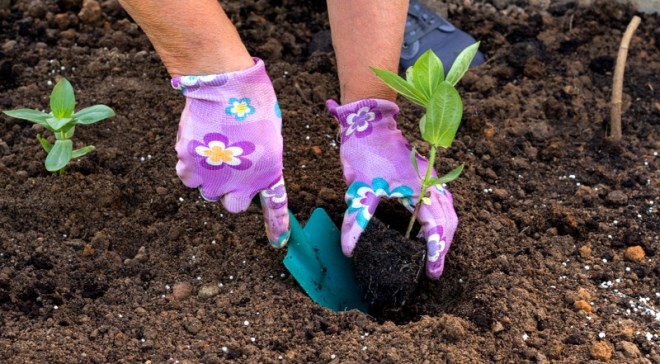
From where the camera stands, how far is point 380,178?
1.90 m

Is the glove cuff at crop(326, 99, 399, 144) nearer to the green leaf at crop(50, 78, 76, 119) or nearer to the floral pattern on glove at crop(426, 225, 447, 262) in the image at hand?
the floral pattern on glove at crop(426, 225, 447, 262)

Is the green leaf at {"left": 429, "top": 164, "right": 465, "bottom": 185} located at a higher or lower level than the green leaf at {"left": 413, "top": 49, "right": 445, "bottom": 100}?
lower

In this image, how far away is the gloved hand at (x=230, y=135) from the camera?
166cm

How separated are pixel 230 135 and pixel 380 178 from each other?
1.26ft

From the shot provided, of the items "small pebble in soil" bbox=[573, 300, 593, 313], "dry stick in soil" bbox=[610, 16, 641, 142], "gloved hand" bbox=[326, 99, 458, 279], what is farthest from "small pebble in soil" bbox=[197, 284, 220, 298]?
"dry stick in soil" bbox=[610, 16, 641, 142]

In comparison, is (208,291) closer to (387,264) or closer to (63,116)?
(387,264)

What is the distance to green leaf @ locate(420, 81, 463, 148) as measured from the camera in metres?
1.57

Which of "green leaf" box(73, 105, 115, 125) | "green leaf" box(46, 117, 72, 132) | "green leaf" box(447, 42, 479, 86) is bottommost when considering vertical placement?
"green leaf" box(46, 117, 72, 132)

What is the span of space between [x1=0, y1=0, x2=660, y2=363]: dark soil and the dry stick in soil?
0.21ft

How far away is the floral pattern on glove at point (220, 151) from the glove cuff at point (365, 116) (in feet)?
1.14

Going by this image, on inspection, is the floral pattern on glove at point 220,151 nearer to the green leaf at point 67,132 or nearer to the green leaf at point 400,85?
the green leaf at point 400,85

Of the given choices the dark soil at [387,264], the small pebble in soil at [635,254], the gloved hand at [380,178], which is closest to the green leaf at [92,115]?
the gloved hand at [380,178]

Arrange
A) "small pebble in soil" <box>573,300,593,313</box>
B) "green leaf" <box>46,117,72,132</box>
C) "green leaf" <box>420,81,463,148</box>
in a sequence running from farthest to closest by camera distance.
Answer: "green leaf" <box>46,117,72,132</box> < "small pebble in soil" <box>573,300,593,313</box> < "green leaf" <box>420,81,463,148</box>

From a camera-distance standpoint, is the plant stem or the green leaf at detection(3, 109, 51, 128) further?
the green leaf at detection(3, 109, 51, 128)
